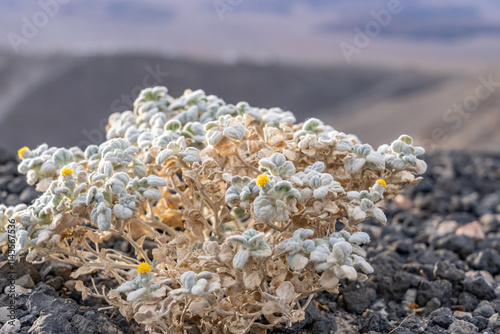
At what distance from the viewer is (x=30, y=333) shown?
235 cm

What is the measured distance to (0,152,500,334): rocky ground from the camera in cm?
256

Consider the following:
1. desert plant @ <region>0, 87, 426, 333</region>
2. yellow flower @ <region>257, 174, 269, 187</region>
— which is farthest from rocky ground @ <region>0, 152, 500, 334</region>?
yellow flower @ <region>257, 174, 269, 187</region>

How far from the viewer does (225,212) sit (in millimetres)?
2668

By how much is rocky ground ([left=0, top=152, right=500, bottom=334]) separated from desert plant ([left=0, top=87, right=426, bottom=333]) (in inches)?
11.3

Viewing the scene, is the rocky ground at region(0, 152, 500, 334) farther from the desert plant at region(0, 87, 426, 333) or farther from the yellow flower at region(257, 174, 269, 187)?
the yellow flower at region(257, 174, 269, 187)

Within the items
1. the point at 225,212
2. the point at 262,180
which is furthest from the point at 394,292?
the point at 262,180

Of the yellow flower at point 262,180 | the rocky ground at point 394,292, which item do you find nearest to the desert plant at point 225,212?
the yellow flower at point 262,180

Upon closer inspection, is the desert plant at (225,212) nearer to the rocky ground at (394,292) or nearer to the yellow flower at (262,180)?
the yellow flower at (262,180)

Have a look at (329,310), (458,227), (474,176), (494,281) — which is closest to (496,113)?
(474,176)

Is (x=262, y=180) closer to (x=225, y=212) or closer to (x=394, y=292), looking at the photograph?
(x=225, y=212)

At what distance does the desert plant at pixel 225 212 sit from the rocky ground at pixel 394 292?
0.94 feet

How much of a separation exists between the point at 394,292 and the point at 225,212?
135 centimetres

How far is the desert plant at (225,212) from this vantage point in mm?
2053

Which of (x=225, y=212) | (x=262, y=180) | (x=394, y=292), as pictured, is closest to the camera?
(x=262, y=180)
